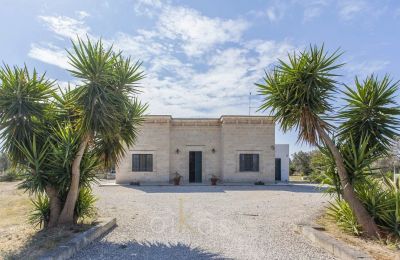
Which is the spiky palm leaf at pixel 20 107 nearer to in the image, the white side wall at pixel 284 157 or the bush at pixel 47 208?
the bush at pixel 47 208

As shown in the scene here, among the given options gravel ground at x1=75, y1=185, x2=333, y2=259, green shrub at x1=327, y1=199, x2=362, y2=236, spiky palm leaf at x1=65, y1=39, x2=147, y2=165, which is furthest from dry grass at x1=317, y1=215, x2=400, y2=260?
spiky palm leaf at x1=65, y1=39, x2=147, y2=165

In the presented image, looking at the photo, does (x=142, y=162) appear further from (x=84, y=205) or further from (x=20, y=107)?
(x=20, y=107)

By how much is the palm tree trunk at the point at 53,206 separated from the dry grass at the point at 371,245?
662cm

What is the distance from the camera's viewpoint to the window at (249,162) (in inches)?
951

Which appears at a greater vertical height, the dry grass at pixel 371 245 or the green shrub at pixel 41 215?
the green shrub at pixel 41 215

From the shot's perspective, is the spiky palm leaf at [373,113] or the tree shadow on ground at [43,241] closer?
the tree shadow on ground at [43,241]

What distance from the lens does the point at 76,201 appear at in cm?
802

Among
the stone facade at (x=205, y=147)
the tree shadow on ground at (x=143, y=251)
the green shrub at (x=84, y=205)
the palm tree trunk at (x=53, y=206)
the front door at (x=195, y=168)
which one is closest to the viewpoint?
the tree shadow on ground at (x=143, y=251)

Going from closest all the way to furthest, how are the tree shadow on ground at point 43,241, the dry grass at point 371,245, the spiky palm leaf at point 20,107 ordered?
the dry grass at point 371,245 < the tree shadow on ground at point 43,241 < the spiky palm leaf at point 20,107

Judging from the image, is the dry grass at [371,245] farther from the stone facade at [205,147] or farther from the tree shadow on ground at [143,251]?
the stone facade at [205,147]

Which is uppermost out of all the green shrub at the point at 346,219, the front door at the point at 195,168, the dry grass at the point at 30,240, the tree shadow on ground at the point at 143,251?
the front door at the point at 195,168

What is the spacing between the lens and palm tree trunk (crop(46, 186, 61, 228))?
7.61 meters

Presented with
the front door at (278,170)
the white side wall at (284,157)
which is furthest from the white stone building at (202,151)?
the white side wall at (284,157)

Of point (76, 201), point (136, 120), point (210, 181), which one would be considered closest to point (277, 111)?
point (136, 120)
